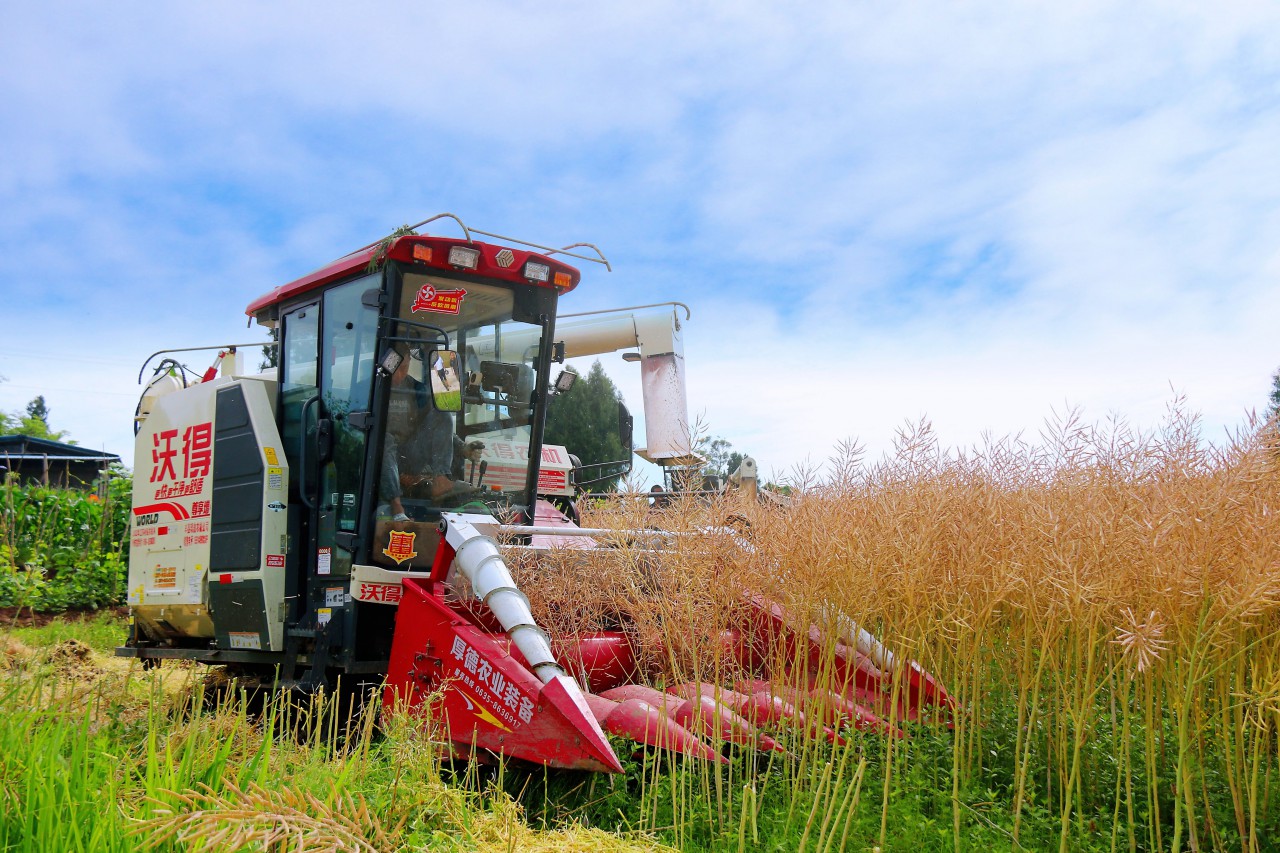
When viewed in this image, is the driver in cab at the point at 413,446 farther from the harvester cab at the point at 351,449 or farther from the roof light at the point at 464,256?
the roof light at the point at 464,256

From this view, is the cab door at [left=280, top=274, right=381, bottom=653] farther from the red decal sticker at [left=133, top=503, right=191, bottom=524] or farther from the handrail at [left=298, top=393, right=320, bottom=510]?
the red decal sticker at [left=133, top=503, right=191, bottom=524]

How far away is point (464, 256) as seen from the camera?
5.51m

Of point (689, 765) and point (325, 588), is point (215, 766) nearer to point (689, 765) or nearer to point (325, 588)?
point (689, 765)

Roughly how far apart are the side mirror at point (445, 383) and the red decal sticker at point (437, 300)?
0.37m

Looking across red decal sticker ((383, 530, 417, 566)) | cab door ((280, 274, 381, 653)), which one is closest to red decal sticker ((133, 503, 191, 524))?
cab door ((280, 274, 381, 653))

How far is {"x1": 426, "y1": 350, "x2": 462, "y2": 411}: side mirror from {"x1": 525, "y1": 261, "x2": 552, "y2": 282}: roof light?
0.81 meters

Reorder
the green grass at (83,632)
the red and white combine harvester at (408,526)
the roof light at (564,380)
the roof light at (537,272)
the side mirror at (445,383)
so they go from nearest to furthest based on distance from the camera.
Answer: the red and white combine harvester at (408,526), the side mirror at (445,383), the roof light at (537,272), the roof light at (564,380), the green grass at (83,632)

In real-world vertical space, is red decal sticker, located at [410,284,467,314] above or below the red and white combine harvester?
above

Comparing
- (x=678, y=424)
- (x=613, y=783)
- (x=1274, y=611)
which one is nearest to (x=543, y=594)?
(x=613, y=783)

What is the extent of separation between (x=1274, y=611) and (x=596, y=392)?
2049 centimetres

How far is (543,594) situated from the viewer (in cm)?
489

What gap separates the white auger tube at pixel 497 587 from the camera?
397 cm

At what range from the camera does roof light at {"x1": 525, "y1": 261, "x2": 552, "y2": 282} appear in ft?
18.9

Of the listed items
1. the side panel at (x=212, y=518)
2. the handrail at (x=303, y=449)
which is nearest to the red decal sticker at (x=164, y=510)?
the side panel at (x=212, y=518)
